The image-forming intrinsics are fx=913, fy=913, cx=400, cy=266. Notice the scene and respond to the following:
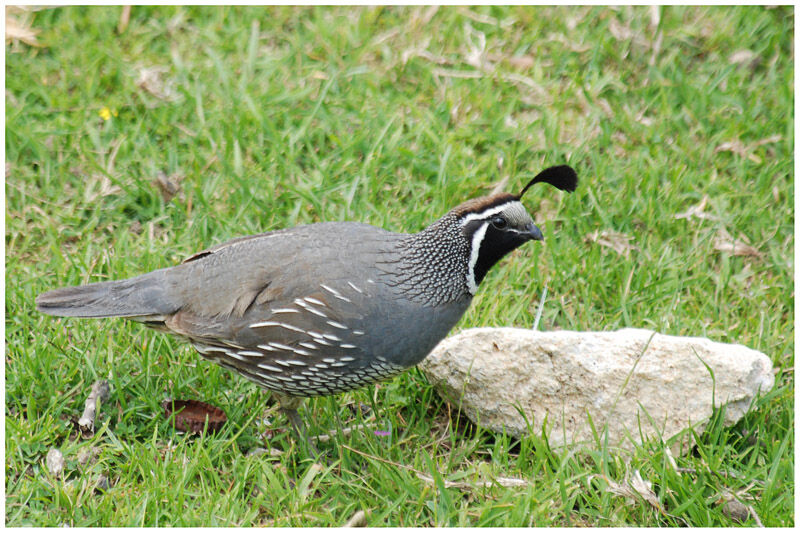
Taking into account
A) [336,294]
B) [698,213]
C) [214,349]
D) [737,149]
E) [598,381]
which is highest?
[737,149]

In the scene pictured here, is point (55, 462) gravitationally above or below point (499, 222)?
below

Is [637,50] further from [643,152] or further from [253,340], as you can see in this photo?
[253,340]

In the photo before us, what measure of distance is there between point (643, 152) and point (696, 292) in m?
1.10

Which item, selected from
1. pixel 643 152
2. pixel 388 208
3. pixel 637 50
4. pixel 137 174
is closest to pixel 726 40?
pixel 637 50

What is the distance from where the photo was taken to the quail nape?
4008mm

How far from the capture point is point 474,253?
4184mm

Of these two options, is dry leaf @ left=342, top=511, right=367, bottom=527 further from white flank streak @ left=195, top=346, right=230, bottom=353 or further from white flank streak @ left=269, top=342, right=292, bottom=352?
white flank streak @ left=195, top=346, right=230, bottom=353

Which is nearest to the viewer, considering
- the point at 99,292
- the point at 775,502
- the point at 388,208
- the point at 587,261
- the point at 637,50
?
the point at 775,502

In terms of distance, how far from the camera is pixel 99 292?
430 cm

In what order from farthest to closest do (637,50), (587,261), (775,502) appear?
1. (637,50)
2. (587,261)
3. (775,502)

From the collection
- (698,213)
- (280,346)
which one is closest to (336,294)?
(280,346)

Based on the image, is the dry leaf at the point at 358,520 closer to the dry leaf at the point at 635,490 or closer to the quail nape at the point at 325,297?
the quail nape at the point at 325,297

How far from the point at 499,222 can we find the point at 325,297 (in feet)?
2.79

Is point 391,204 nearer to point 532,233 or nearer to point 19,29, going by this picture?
point 532,233
